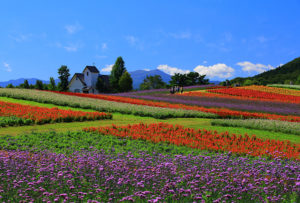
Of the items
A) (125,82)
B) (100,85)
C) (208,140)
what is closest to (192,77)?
(125,82)

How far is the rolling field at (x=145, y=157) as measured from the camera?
19.0ft

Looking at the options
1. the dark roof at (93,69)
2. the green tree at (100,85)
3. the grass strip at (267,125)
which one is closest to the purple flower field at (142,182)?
the grass strip at (267,125)

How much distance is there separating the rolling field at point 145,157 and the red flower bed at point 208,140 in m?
0.05

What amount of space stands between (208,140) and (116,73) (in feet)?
217

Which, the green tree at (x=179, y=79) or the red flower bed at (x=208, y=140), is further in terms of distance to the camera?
the green tree at (x=179, y=79)

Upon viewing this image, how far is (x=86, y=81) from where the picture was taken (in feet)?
259

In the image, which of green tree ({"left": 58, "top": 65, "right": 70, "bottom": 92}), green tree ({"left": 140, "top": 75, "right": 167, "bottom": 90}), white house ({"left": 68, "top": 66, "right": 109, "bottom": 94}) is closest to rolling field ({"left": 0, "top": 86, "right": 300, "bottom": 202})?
white house ({"left": 68, "top": 66, "right": 109, "bottom": 94})

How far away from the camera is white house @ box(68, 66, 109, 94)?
77.2 metres

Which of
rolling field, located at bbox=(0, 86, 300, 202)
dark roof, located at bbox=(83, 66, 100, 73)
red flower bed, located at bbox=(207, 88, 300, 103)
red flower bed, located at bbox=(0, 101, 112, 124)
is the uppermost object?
dark roof, located at bbox=(83, 66, 100, 73)

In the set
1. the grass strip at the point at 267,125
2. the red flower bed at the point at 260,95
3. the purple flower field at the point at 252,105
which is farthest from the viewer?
the red flower bed at the point at 260,95

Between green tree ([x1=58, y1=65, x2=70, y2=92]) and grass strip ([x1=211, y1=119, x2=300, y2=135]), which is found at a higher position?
green tree ([x1=58, y1=65, x2=70, y2=92])

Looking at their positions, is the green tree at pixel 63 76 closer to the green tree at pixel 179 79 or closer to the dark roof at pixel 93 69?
the dark roof at pixel 93 69

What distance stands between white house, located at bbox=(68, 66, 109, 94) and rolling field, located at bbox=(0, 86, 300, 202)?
48004 mm

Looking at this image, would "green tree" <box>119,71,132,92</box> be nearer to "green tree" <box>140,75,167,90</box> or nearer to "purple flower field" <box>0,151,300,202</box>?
"green tree" <box>140,75,167,90</box>
